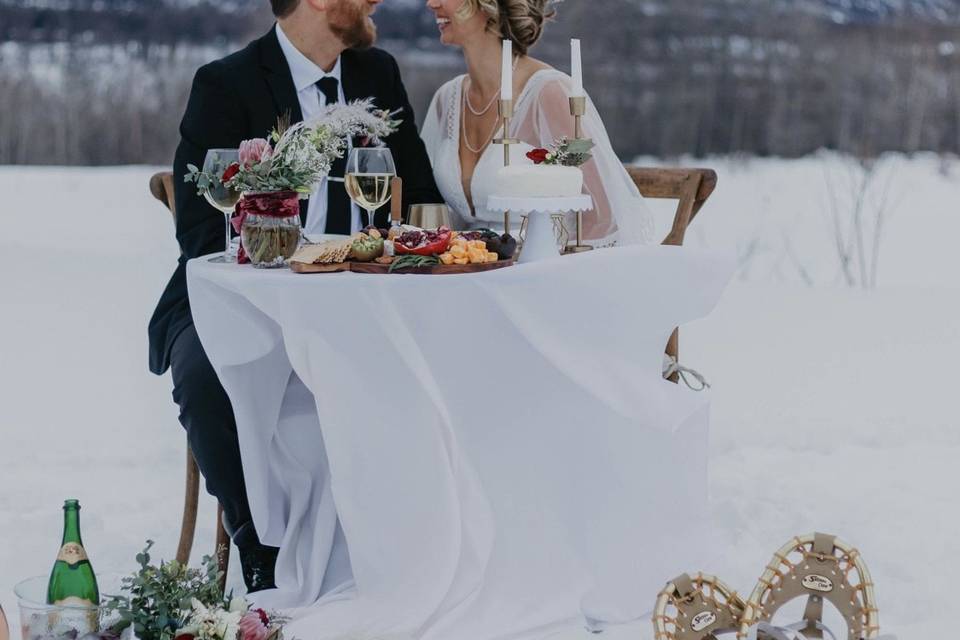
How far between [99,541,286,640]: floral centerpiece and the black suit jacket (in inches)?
32.3

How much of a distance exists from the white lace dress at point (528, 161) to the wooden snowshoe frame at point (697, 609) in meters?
1.15

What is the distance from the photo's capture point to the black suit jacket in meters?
3.12

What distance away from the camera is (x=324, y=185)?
3371 mm

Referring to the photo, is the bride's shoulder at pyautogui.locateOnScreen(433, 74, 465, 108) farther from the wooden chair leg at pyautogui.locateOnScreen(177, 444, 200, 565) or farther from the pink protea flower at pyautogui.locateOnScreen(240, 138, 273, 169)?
the wooden chair leg at pyautogui.locateOnScreen(177, 444, 200, 565)

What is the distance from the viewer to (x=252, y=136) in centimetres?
329

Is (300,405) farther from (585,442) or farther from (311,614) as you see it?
(585,442)

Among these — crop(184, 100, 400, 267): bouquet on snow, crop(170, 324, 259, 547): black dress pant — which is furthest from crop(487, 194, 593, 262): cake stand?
crop(170, 324, 259, 547): black dress pant

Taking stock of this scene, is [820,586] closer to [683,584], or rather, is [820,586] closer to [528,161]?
[683,584]

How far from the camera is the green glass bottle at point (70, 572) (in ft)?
8.02

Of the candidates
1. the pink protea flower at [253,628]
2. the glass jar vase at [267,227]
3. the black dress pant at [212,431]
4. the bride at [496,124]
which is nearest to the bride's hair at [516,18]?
the bride at [496,124]

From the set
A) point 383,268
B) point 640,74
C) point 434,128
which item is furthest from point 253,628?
point 640,74

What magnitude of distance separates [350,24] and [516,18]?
0.47 m

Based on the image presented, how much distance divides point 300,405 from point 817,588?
118cm

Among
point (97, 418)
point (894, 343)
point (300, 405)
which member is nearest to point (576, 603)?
point (300, 405)
